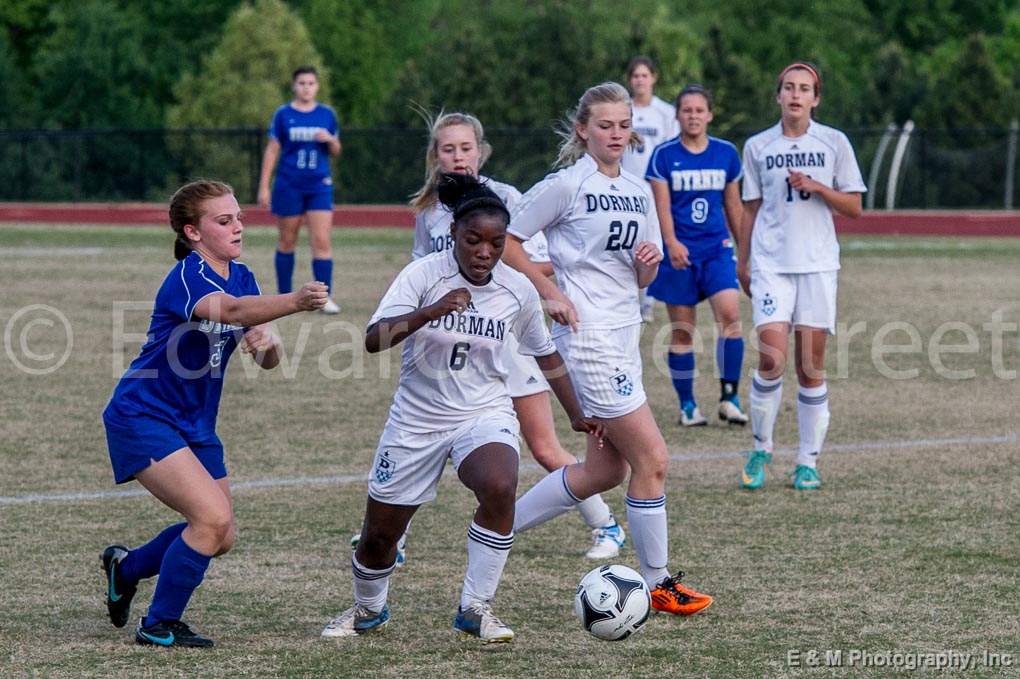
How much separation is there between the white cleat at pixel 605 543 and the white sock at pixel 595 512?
36mm

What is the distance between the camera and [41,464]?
8.58 meters

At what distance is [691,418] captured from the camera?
1007 centimetres

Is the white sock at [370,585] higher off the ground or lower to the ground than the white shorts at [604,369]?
lower

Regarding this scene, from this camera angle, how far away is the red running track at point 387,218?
96.4 feet

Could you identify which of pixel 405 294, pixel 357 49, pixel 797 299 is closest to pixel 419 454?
pixel 405 294

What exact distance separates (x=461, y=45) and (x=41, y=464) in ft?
98.1

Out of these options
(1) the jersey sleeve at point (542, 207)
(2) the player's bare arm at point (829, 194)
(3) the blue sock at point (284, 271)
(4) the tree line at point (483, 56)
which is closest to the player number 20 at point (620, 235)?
(1) the jersey sleeve at point (542, 207)

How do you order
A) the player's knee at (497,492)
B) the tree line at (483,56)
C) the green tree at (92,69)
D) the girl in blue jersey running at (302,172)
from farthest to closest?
the green tree at (92,69) → the tree line at (483,56) → the girl in blue jersey running at (302,172) → the player's knee at (497,492)

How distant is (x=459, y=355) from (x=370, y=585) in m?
0.86

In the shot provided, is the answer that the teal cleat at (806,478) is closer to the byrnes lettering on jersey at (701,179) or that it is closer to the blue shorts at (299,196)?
the byrnes lettering on jersey at (701,179)

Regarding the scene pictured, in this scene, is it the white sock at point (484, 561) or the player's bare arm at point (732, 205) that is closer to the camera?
the white sock at point (484, 561)

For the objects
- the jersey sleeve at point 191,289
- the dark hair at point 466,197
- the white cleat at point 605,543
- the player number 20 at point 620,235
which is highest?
the dark hair at point 466,197

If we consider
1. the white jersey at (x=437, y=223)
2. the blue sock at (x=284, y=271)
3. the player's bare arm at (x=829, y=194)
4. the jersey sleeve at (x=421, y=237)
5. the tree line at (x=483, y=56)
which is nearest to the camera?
the white jersey at (x=437, y=223)

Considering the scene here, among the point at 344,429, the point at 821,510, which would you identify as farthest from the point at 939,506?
the point at 344,429
